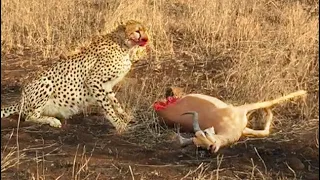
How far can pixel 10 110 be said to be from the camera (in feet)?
15.7

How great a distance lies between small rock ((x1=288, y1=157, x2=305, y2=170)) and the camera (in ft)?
12.7

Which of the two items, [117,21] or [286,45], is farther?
[117,21]

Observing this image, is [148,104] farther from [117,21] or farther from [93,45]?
[117,21]

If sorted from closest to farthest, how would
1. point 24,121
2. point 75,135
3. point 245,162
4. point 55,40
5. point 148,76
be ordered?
point 245,162
point 75,135
point 24,121
point 148,76
point 55,40

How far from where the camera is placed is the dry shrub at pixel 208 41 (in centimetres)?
506

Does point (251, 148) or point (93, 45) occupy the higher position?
point (93, 45)

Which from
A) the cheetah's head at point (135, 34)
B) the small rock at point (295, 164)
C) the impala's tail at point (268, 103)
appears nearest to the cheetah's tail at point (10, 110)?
the cheetah's head at point (135, 34)

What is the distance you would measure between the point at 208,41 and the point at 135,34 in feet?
5.84

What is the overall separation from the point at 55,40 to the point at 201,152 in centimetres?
307

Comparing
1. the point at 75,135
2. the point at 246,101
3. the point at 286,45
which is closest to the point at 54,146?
the point at 75,135

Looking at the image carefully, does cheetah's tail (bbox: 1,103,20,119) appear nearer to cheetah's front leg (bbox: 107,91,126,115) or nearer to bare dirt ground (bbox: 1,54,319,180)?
bare dirt ground (bbox: 1,54,319,180)

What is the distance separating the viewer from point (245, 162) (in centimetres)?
392

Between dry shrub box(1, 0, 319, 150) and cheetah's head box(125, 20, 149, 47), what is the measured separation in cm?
43

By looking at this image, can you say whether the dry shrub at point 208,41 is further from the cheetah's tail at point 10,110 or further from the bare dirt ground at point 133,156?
the cheetah's tail at point 10,110
